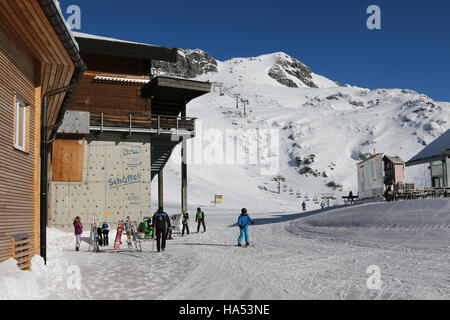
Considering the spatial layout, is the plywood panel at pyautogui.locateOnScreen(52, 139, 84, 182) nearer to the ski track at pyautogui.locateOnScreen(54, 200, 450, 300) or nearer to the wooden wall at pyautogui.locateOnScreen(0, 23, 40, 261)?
the ski track at pyautogui.locateOnScreen(54, 200, 450, 300)

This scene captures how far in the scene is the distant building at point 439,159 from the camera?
28.3 m

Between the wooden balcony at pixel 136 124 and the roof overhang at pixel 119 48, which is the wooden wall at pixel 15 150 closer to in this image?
the wooden balcony at pixel 136 124

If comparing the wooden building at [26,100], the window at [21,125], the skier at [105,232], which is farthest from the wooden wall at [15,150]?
the skier at [105,232]

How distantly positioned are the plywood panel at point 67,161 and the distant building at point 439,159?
880 inches

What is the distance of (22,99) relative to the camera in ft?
30.7

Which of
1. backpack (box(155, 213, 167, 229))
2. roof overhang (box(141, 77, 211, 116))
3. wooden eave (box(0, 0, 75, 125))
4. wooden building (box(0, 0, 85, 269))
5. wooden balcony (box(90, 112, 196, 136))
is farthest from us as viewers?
roof overhang (box(141, 77, 211, 116))

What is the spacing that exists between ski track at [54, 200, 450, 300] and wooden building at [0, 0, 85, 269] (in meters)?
1.76

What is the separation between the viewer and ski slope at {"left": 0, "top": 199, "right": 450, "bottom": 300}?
25.0 ft

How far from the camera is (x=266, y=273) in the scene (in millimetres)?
9984

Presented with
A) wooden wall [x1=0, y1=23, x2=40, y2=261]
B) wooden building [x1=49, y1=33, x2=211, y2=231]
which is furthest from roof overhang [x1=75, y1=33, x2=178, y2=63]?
wooden wall [x1=0, y1=23, x2=40, y2=261]

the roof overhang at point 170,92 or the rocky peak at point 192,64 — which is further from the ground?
the rocky peak at point 192,64

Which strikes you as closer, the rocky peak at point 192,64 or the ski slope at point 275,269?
the ski slope at point 275,269

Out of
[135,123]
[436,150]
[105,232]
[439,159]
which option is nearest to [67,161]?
[135,123]

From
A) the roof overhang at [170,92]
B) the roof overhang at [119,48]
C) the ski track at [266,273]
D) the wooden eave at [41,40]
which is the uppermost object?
the roof overhang at [119,48]
